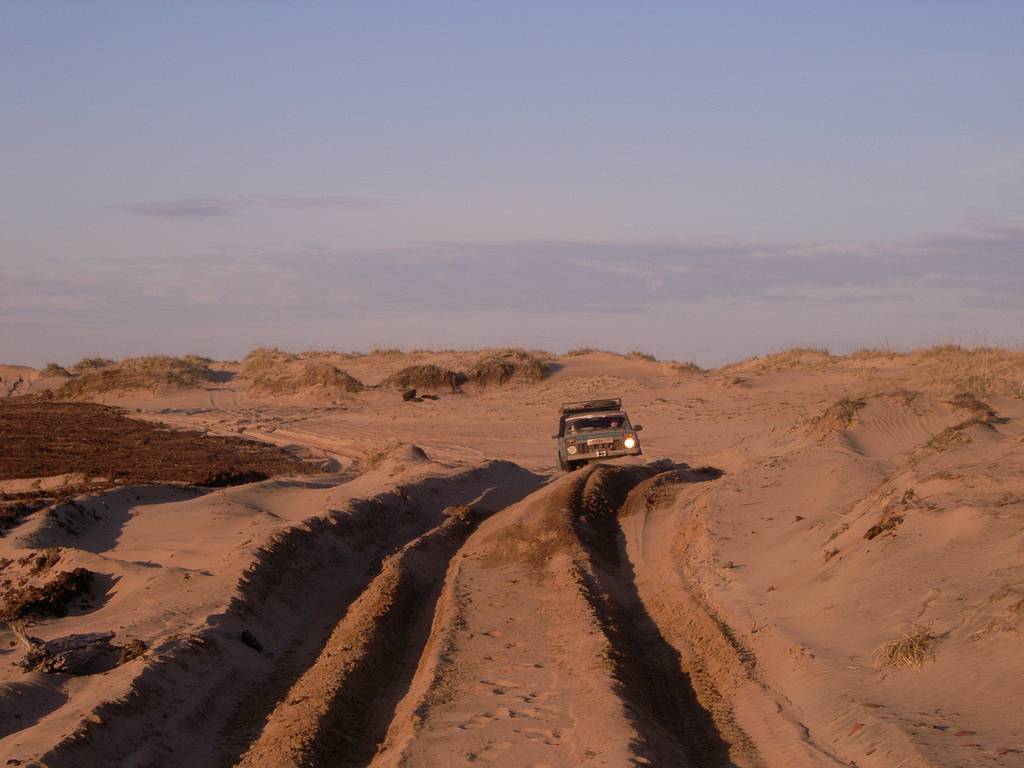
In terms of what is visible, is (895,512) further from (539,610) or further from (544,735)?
(544,735)

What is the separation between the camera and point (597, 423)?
85.1ft

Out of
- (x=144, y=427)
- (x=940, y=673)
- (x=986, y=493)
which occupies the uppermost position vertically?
(x=986, y=493)

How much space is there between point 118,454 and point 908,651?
83.5 feet

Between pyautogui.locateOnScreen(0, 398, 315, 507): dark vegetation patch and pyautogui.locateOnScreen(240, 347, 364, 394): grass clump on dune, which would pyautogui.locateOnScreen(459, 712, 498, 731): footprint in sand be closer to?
pyautogui.locateOnScreen(0, 398, 315, 507): dark vegetation patch

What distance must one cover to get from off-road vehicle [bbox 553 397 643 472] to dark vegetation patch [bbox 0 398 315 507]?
282 inches

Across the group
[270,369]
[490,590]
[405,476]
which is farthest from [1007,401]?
[270,369]

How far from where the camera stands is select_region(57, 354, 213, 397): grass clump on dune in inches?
2138

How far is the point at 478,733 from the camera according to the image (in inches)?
278

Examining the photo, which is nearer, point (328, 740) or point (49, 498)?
point (328, 740)

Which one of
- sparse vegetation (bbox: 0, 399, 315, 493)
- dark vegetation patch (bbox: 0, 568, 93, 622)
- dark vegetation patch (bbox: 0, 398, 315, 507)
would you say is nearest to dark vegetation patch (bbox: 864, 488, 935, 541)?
dark vegetation patch (bbox: 0, 568, 93, 622)

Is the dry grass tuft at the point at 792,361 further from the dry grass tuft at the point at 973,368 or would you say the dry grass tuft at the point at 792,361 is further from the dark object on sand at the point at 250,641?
the dark object on sand at the point at 250,641

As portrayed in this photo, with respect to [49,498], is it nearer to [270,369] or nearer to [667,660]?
[667,660]

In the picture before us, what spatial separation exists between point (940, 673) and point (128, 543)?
1237 centimetres

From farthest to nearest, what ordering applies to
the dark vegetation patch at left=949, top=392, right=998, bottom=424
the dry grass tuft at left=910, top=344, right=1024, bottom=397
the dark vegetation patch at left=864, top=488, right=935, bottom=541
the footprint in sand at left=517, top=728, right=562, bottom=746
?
the dry grass tuft at left=910, top=344, right=1024, bottom=397 → the dark vegetation patch at left=949, top=392, right=998, bottom=424 → the dark vegetation patch at left=864, top=488, right=935, bottom=541 → the footprint in sand at left=517, top=728, right=562, bottom=746
